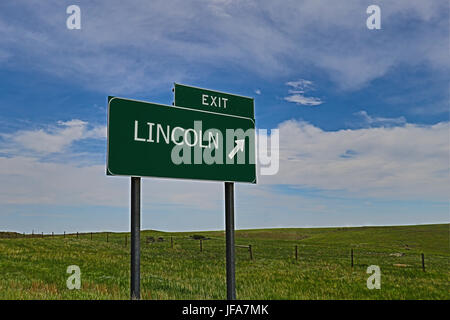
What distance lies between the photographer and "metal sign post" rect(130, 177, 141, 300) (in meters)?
8.67

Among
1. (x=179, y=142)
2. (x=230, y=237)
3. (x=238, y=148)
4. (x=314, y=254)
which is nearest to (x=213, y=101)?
(x=238, y=148)

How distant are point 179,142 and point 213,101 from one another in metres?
1.70

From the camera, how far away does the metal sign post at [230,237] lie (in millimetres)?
9742

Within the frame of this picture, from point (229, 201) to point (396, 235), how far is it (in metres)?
79.4

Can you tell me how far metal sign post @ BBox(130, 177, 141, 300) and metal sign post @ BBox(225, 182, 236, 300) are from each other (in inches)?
89.9

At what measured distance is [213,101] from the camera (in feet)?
33.3

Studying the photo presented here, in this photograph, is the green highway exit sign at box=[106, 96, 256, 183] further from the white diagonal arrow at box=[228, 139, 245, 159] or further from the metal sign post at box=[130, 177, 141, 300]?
the metal sign post at box=[130, 177, 141, 300]

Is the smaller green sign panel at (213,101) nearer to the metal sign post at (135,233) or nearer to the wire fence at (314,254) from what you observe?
the metal sign post at (135,233)

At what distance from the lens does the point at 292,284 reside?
1390 centimetres

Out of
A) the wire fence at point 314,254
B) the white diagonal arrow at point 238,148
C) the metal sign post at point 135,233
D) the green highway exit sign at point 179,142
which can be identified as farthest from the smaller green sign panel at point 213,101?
the wire fence at point 314,254

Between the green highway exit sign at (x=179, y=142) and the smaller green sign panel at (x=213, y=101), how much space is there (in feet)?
0.12

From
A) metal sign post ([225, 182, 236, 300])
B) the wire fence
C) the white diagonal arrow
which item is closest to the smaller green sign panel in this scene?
the white diagonal arrow
